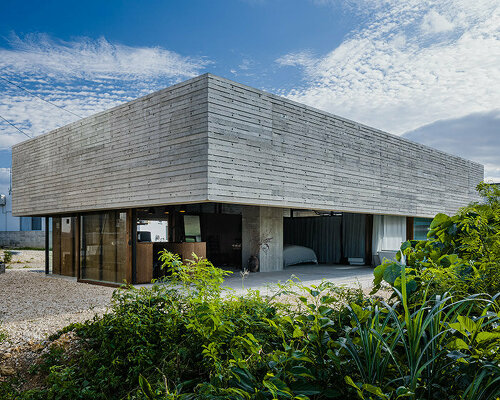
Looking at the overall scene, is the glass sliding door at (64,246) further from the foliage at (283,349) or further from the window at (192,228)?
the foliage at (283,349)

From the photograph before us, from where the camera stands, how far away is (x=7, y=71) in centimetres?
1520

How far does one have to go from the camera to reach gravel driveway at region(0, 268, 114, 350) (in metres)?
4.78

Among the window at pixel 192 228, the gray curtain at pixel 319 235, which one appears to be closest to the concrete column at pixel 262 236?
the window at pixel 192 228

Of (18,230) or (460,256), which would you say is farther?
(18,230)

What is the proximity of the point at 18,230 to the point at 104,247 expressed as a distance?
23.0 meters

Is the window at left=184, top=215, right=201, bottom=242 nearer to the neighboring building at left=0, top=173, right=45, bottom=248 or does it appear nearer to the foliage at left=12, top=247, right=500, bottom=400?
the foliage at left=12, top=247, right=500, bottom=400

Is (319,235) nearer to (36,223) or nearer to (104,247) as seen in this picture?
(104,247)

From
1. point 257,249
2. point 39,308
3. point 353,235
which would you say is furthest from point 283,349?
point 353,235

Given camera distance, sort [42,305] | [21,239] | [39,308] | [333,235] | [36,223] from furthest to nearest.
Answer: [36,223]
[21,239]
[333,235]
[42,305]
[39,308]

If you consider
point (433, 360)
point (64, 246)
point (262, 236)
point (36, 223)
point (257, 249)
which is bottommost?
point (257, 249)

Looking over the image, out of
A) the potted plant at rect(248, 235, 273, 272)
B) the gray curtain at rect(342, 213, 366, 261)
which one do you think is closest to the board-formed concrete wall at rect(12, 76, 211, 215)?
the potted plant at rect(248, 235, 273, 272)

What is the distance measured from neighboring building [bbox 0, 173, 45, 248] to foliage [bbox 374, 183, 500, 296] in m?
28.0

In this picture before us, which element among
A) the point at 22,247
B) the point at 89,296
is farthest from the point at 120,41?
the point at 22,247

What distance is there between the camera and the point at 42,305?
7309mm
